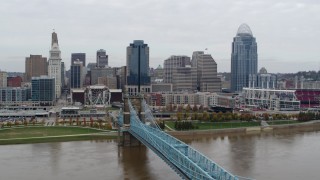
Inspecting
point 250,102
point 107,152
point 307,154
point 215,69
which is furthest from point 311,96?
point 107,152

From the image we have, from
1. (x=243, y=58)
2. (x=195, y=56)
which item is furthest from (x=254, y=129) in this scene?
(x=243, y=58)

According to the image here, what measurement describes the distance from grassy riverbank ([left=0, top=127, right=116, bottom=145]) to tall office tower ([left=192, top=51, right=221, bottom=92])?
2821cm

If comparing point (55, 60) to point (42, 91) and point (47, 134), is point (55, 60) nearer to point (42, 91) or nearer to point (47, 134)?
point (42, 91)

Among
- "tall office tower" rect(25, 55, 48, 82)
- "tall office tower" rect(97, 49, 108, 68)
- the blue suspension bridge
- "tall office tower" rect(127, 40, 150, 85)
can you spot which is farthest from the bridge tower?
"tall office tower" rect(97, 49, 108, 68)

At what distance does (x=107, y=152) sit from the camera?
51.5ft

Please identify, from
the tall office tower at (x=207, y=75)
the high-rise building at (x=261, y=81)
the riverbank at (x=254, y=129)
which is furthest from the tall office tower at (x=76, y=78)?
the riverbank at (x=254, y=129)

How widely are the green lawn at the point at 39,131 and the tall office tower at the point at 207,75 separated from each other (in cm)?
2812

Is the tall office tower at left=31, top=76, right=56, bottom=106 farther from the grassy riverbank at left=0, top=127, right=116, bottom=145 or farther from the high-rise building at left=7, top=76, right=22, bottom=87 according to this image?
the grassy riverbank at left=0, top=127, right=116, bottom=145

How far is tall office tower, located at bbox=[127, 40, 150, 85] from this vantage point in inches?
1982

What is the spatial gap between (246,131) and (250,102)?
65.7 ft

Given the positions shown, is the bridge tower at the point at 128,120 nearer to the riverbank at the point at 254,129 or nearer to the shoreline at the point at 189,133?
the shoreline at the point at 189,133

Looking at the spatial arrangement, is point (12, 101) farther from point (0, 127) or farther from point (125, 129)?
point (125, 129)

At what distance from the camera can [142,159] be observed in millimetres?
14219

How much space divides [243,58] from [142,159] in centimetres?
5232
